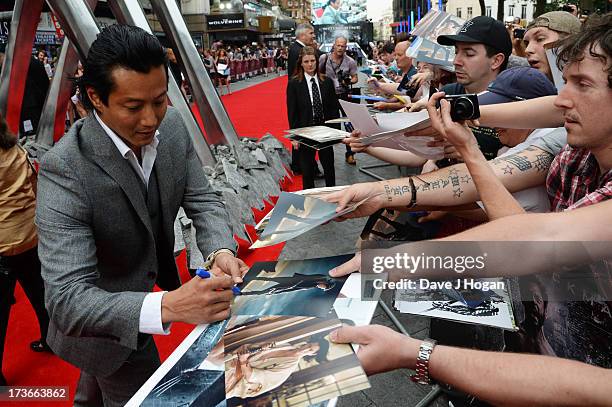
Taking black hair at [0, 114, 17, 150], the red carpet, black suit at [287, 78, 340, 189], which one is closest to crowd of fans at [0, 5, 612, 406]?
the red carpet

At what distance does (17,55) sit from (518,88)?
6.36 metres

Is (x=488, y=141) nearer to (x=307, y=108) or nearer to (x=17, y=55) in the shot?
(x=307, y=108)

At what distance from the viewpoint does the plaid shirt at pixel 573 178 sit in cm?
129

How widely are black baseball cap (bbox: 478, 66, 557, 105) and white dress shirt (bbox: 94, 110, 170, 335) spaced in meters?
1.42

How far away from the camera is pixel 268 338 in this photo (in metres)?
0.99

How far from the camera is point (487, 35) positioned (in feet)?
7.91

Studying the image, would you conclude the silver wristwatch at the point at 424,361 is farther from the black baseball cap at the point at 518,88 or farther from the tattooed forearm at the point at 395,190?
the black baseball cap at the point at 518,88

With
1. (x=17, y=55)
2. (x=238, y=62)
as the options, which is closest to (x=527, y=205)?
(x=17, y=55)

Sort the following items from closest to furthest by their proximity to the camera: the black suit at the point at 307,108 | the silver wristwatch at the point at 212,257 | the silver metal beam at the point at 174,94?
the silver wristwatch at the point at 212,257 → the silver metal beam at the point at 174,94 → the black suit at the point at 307,108

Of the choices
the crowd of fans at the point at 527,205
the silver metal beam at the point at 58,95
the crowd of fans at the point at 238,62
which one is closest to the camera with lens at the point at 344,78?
the silver metal beam at the point at 58,95

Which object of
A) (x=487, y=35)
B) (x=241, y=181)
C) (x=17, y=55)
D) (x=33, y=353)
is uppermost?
(x=17, y=55)

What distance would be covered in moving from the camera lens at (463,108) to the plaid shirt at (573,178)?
1.13 ft

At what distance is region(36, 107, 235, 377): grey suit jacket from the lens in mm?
1240

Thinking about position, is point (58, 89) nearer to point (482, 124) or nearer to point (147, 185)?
point (147, 185)
